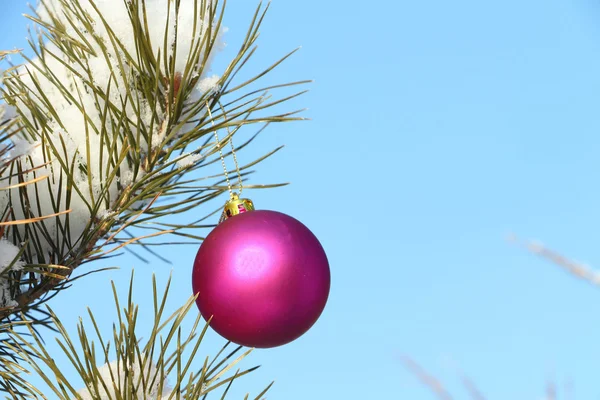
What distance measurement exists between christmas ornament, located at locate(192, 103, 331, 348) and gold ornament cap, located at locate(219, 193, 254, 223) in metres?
0.07

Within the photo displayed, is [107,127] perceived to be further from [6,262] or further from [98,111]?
[6,262]

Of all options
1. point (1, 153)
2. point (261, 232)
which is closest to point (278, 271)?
point (261, 232)

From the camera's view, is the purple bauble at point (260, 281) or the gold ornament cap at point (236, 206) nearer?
the purple bauble at point (260, 281)

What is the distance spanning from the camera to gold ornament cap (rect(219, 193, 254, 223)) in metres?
0.85

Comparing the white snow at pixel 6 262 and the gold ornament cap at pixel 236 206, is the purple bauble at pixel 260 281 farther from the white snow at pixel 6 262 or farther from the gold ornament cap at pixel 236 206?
the white snow at pixel 6 262

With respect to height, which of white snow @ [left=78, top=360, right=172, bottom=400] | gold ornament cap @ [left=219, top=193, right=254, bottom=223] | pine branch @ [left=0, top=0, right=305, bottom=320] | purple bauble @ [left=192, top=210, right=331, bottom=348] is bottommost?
white snow @ [left=78, top=360, right=172, bottom=400]

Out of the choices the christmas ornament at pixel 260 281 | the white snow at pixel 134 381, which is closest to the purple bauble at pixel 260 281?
the christmas ornament at pixel 260 281

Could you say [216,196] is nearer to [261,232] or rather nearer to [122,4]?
[261,232]

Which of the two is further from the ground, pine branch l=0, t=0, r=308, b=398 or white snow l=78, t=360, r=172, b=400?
pine branch l=0, t=0, r=308, b=398

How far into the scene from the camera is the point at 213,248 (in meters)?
0.77

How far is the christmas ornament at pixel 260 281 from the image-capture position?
29.2 inches

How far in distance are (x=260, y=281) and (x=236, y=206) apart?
0.48ft

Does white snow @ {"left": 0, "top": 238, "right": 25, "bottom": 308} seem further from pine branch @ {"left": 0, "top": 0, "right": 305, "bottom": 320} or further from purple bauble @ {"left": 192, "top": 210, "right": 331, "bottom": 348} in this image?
purple bauble @ {"left": 192, "top": 210, "right": 331, "bottom": 348}

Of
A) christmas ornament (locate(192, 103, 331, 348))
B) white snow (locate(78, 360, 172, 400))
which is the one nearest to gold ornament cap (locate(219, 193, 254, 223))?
christmas ornament (locate(192, 103, 331, 348))
